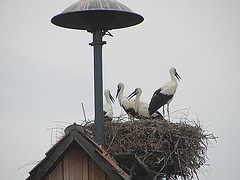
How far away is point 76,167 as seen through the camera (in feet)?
16.0

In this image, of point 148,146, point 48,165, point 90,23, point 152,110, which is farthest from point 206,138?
point 48,165

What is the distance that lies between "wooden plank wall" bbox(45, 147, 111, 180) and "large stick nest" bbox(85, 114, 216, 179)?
124cm

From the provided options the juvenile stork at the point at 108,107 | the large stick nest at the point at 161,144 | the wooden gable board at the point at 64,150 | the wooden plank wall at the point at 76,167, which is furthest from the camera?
the juvenile stork at the point at 108,107

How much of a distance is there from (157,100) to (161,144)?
2.97 meters

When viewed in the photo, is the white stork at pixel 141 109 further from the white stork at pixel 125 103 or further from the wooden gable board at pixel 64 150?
the wooden gable board at pixel 64 150

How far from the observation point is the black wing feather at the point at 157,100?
9250mm

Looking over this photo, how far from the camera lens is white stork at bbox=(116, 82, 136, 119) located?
991cm

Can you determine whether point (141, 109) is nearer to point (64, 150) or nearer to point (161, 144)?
point (161, 144)

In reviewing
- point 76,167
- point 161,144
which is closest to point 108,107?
point 161,144

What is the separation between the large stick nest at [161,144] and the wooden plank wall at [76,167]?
124cm

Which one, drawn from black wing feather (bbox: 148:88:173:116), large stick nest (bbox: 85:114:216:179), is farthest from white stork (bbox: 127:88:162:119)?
large stick nest (bbox: 85:114:216:179)

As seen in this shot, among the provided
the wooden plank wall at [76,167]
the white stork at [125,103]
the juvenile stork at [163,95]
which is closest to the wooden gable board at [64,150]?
the wooden plank wall at [76,167]

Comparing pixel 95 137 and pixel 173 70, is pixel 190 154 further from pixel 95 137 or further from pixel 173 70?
pixel 173 70

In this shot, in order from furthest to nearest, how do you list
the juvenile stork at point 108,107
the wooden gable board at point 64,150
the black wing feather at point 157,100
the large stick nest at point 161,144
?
the juvenile stork at point 108,107
the black wing feather at point 157,100
the large stick nest at point 161,144
the wooden gable board at point 64,150
